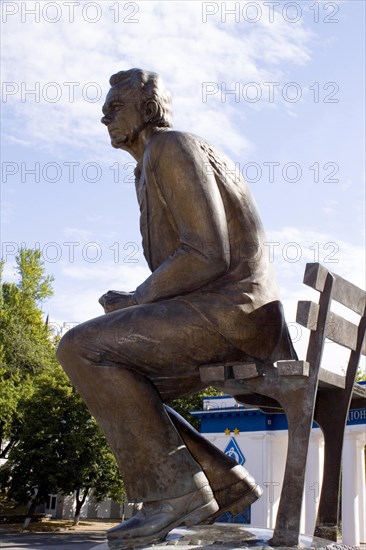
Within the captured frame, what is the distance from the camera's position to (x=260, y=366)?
321 cm

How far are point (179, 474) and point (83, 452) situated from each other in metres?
28.9

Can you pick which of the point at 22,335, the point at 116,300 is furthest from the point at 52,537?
the point at 116,300

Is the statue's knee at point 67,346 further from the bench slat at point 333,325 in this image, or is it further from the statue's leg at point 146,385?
the bench slat at point 333,325

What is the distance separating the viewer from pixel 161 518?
3.04 meters

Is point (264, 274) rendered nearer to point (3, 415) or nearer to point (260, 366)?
point (260, 366)

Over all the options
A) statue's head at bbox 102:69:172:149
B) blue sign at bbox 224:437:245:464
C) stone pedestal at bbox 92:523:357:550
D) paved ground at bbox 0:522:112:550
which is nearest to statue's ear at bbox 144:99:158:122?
statue's head at bbox 102:69:172:149

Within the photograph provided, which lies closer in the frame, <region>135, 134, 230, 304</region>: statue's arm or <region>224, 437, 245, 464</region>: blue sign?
<region>135, 134, 230, 304</region>: statue's arm

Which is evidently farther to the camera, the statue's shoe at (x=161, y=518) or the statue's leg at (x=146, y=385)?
the statue's leg at (x=146, y=385)

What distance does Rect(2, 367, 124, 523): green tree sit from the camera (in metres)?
30.6

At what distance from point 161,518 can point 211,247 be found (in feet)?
3.88

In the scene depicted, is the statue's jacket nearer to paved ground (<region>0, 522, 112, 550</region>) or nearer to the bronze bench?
the bronze bench

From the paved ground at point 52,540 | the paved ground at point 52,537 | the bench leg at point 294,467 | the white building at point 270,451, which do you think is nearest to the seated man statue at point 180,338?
the bench leg at point 294,467

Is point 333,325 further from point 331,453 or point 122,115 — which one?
point 122,115

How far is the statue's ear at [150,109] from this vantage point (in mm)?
3717
